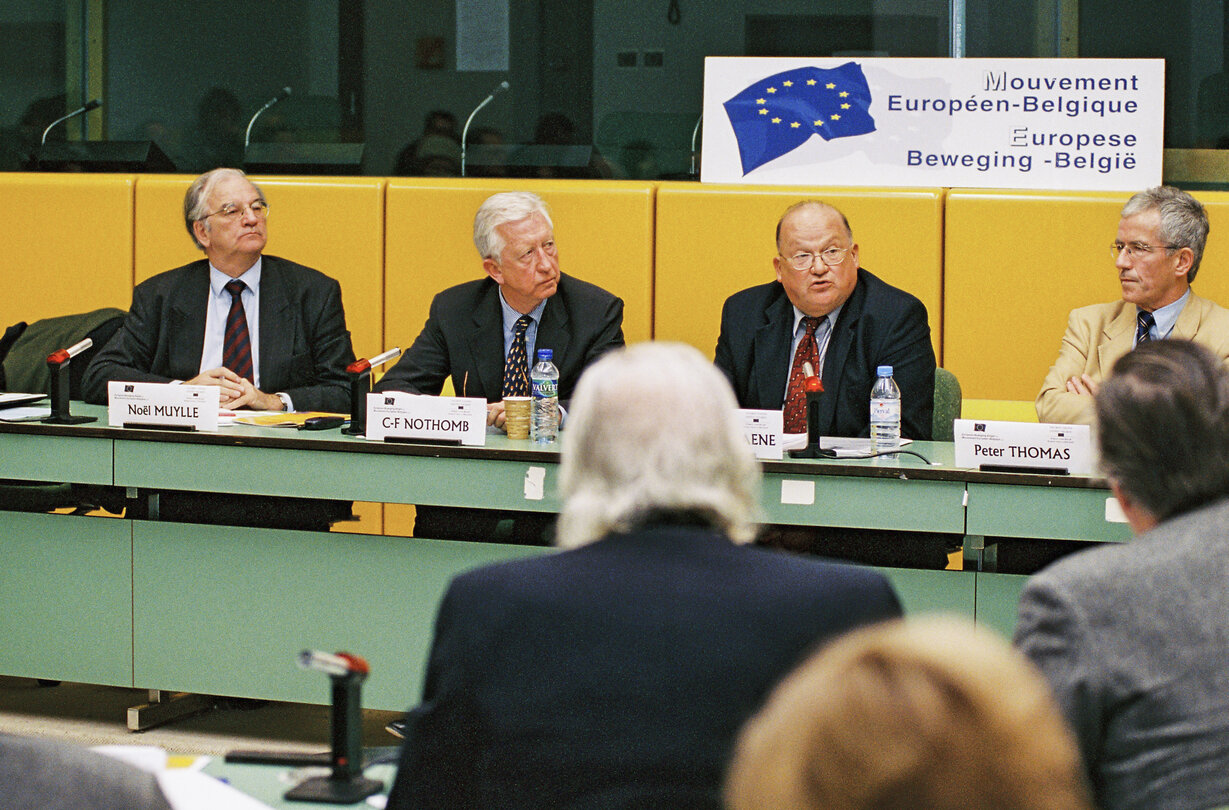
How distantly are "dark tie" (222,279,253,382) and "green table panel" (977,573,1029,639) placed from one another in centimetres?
222

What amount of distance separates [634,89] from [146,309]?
2324 mm

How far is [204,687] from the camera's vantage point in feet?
10.7

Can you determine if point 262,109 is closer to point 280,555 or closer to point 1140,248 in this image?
point 280,555

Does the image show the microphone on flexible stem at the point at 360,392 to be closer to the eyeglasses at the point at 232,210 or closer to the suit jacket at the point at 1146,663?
the eyeglasses at the point at 232,210

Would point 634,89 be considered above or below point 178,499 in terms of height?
above

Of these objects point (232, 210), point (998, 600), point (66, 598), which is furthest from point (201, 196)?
point (998, 600)

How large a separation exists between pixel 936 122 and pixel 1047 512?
2178 mm

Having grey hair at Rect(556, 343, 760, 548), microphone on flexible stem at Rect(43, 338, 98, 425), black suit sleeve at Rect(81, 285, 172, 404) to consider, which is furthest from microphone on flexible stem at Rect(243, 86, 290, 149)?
grey hair at Rect(556, 343, 760, 548)

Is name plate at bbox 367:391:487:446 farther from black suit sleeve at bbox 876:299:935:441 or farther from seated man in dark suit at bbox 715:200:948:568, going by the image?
black suit sleeve at bbox 876:299:935:441

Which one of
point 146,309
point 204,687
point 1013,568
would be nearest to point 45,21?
point 146,309

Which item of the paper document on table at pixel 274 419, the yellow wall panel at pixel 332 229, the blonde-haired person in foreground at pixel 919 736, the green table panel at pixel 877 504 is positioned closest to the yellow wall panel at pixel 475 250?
the yellow wall panel at pixel 332 229

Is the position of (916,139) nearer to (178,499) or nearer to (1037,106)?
(1037,106)

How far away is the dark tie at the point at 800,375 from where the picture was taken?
138 inches

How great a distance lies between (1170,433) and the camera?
136 cm
